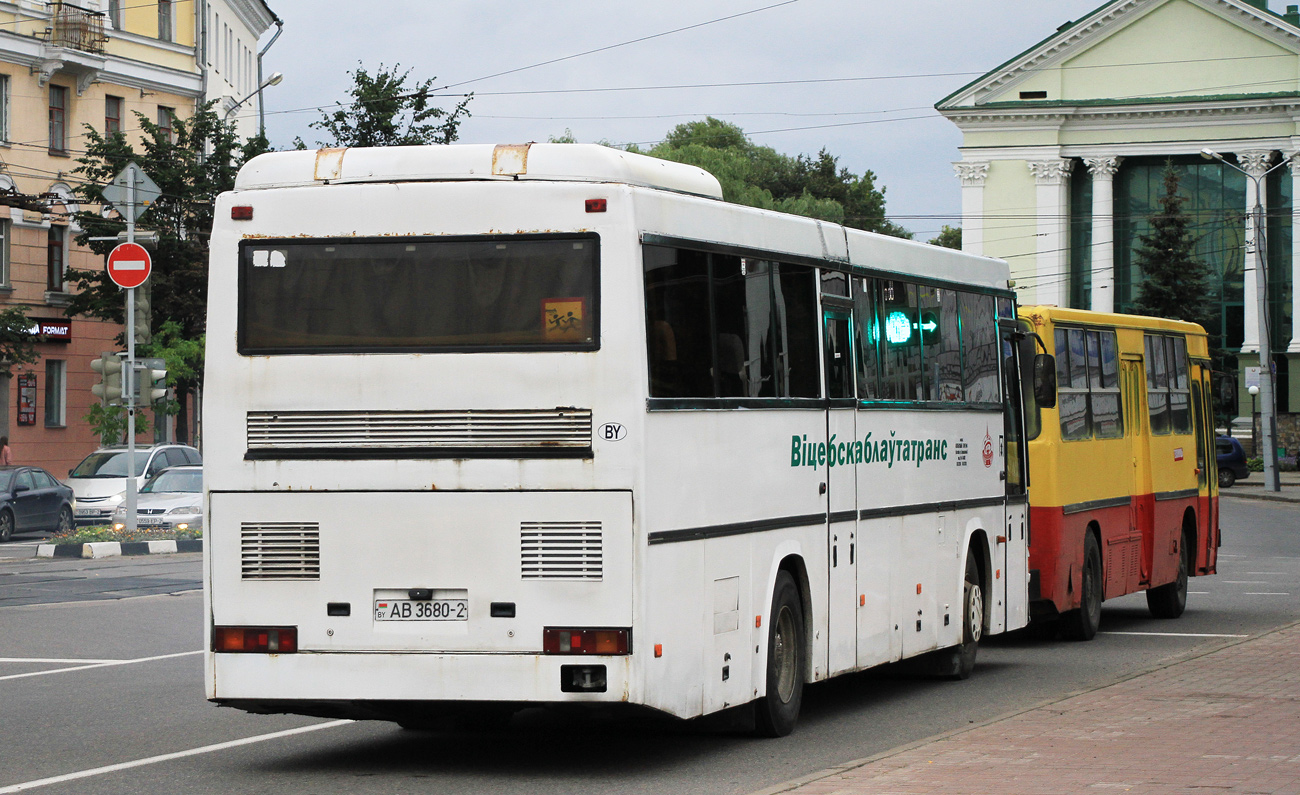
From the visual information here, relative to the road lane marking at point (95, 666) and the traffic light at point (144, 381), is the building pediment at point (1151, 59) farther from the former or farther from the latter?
the road lane marking at point (95, 666)

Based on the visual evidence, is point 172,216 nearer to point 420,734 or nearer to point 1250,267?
point 420,734

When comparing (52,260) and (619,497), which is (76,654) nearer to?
(619,497)

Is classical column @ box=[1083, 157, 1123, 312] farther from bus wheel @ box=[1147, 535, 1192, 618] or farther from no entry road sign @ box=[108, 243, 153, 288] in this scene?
bus wheel @ box=[1147, 535, 1192, 618]

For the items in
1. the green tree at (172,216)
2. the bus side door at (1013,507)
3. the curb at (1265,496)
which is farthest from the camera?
the curb at (1265,496)

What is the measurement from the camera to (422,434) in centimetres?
931

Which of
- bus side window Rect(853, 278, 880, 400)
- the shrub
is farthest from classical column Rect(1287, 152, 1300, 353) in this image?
bus side window Rect(853, 278, 880, 400)

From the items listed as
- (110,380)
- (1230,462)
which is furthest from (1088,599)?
(1230,462)

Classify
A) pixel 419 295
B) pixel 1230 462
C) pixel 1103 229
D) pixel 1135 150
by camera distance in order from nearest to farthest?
pixel 419 295 → pixel 1230 462 → pixel 1135 150 → pixel 1103 229

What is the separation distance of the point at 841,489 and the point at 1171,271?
63.7 m

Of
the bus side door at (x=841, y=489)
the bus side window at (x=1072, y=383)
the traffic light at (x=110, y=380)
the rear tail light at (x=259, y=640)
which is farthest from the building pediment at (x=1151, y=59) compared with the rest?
the rear tail light at (x=259, y=640)

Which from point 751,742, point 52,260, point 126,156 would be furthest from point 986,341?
point 52,260

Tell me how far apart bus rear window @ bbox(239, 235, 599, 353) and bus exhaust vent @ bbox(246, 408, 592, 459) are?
0.33 metres

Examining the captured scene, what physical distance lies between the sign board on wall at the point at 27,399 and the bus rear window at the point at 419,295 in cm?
4068

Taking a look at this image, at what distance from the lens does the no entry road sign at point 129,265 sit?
28.5 m
